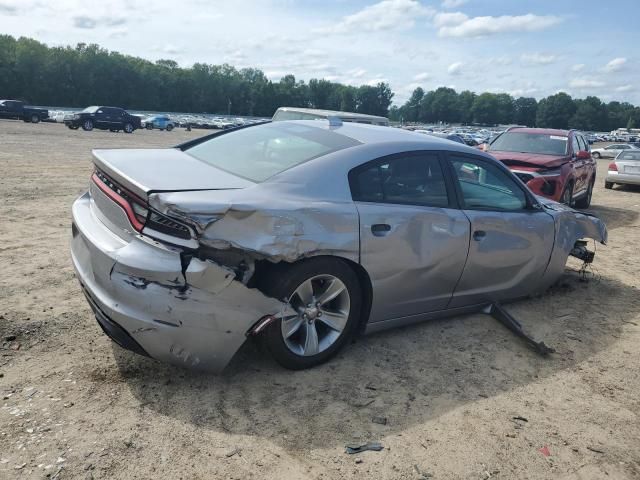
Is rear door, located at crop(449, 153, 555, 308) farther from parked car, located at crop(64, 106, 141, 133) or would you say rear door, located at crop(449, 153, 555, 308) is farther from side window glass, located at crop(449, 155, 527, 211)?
parked car, located at crop(64, 106, 141, 133)

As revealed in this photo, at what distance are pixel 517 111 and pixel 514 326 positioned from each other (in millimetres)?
171555

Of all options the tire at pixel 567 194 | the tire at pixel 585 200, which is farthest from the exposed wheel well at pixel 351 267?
the tire at pixel 585 200

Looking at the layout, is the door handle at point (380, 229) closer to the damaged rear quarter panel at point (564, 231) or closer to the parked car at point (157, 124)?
the damaged rear quarter panel at point (564, 231)

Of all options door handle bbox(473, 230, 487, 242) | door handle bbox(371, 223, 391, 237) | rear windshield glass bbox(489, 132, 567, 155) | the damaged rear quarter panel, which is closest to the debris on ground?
door handle bbox(371, 223, 391, 237)

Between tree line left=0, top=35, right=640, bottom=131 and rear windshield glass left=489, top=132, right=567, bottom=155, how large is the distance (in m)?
97.2

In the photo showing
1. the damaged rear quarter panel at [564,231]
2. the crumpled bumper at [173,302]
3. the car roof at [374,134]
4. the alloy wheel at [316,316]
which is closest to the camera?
the crumpled bumper at [173,302]

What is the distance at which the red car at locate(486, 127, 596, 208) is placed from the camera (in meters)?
9.20

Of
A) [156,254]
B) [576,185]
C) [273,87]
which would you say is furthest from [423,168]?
[273,87]

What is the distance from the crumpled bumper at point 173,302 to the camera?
2896 mm

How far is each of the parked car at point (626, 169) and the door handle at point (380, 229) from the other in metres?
15.6

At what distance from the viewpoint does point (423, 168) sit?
404 centimetres

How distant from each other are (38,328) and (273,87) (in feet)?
431

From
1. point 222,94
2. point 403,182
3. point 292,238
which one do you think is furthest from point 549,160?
point 222,94

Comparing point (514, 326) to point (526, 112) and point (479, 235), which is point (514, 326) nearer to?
point (479, 235)
